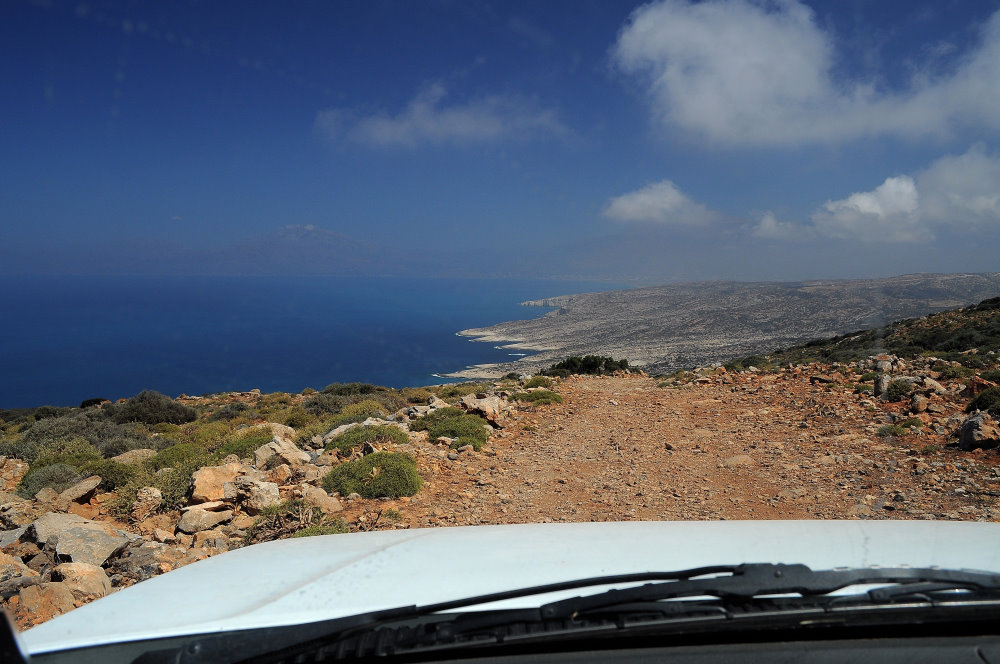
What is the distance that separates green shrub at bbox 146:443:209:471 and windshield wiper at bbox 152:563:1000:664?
7.81m

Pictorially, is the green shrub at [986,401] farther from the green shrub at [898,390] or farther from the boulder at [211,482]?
the boulder at [211,482]

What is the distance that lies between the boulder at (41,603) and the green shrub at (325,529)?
204 cm

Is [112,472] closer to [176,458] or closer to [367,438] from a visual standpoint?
[176,458]

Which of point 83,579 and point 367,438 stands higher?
point 83,579

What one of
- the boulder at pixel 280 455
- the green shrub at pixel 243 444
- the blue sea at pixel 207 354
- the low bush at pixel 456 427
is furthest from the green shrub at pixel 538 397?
the blue sea at pixel 207 354

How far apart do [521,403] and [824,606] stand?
12175 mm

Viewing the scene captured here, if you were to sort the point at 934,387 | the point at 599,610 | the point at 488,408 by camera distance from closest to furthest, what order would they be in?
the point at 599,610, the point at 934,387, the point at 488,408

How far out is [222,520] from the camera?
618cm

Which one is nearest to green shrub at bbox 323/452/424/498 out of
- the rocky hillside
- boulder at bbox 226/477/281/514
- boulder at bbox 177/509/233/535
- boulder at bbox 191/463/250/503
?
the rocky hillside

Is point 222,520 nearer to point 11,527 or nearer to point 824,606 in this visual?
point 11,527

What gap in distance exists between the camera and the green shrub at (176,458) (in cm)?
832

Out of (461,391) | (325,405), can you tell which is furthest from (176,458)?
(461,391)

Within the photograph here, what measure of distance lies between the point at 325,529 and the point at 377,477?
1.58 metres

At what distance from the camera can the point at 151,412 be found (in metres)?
15.9
